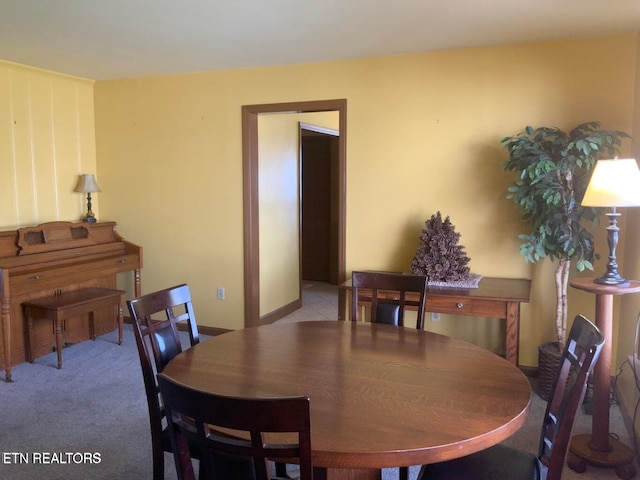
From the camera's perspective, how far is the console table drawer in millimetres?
3273

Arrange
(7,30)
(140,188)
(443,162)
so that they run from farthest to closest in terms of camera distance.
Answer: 1. (140,188)
2. (443,162)
3. (7,30)

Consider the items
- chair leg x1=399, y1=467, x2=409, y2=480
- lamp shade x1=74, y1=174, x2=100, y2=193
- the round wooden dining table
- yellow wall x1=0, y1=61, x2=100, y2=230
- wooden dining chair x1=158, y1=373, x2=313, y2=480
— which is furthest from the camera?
lamp shade x1=74, y1=174, x2=100, y2=193

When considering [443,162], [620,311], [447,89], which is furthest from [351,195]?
[620,311]

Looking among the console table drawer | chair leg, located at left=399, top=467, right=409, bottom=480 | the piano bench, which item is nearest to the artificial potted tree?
the console table drawer

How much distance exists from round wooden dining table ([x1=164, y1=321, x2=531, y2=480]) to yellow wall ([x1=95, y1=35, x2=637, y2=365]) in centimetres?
179

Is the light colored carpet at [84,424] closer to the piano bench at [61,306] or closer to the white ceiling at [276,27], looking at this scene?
the piano bench at [61,306]

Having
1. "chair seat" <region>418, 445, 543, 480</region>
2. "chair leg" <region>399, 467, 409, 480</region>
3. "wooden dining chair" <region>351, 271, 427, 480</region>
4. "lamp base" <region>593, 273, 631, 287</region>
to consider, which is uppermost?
"lamp base" <region>593, 273, 631, 287</region>

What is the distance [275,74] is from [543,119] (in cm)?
212

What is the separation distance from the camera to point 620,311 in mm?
3541

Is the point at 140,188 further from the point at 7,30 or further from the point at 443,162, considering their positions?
the point at 443,162

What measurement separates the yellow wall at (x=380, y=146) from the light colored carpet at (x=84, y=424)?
1082 mm

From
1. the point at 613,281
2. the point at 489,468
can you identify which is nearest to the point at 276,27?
the point at 613,281

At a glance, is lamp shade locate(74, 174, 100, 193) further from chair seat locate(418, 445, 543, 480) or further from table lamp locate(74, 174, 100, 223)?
chair seat locate(418, 445, 543, 480)

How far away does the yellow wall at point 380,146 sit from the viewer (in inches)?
142
